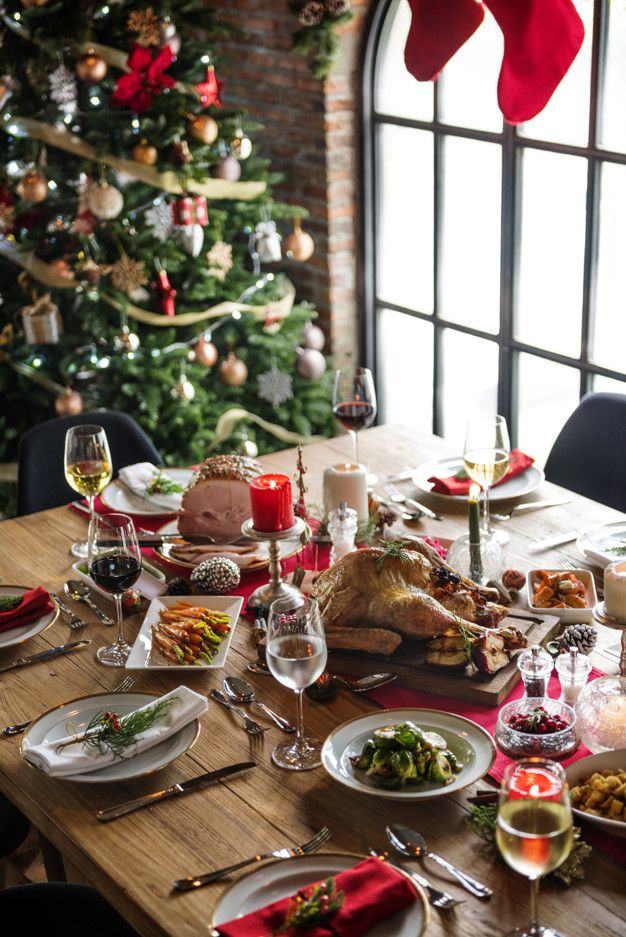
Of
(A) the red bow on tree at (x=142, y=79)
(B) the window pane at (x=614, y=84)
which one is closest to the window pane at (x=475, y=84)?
(B) the window pane at (x=614, y=84)

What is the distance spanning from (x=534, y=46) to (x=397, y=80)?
2602 mm

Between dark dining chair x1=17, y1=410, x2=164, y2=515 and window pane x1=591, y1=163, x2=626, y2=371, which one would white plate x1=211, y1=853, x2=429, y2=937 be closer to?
dark dining chair x1=17, y1=410, x2=164, y2=515

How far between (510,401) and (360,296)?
2.72 feet

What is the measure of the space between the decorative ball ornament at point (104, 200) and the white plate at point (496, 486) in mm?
1535

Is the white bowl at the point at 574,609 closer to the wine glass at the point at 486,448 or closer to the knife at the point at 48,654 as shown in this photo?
the wine glass at the point at 486,448

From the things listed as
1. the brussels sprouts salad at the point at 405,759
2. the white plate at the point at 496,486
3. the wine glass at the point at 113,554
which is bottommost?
the white plate at the point at 496,486

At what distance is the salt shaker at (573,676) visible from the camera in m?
1.69

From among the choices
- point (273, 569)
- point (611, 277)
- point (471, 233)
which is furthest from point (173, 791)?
point (471, 233)

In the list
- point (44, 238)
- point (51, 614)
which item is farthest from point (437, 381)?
point (51, 614)

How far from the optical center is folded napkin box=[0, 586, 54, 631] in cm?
198

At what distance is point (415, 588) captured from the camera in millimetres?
1801

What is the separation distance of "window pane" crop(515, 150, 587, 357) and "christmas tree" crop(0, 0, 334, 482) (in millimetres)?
817

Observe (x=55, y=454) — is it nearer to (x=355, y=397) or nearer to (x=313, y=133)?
(x=355, y=397)

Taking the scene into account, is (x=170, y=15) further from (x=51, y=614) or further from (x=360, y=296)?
(x=51, y=614)
